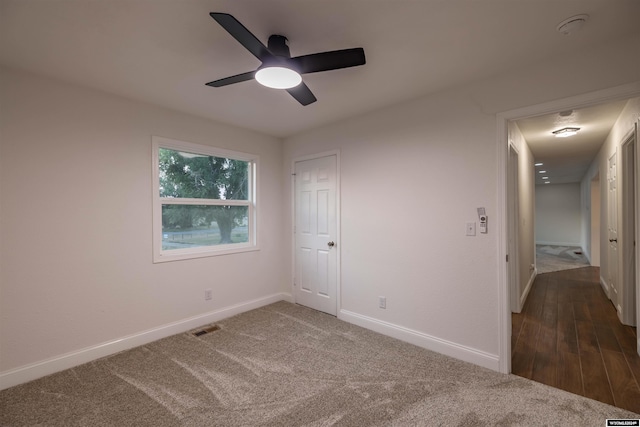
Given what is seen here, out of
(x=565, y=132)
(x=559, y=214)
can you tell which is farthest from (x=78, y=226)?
(x=559, y=214)

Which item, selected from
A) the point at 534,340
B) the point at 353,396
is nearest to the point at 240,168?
the point at 353,396

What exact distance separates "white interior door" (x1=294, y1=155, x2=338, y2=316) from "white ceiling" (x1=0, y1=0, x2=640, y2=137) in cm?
129

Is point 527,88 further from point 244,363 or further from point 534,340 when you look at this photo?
point 244,363

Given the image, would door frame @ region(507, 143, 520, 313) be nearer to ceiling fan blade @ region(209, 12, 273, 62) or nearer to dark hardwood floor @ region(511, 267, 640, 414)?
dark hardwood floor @ region(511, 267, 640, 414)

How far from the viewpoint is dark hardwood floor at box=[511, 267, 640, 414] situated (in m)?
2.17

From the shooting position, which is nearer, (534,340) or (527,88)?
(527,88)

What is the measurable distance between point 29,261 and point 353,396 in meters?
2.75

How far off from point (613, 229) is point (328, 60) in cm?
452

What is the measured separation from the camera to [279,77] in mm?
1822

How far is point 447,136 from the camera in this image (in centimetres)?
268

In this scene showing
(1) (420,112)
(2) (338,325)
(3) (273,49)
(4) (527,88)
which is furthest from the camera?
(2) (338,325)

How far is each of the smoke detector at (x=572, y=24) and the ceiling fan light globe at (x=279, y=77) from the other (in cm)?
162

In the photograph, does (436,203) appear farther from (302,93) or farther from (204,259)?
(204,259)

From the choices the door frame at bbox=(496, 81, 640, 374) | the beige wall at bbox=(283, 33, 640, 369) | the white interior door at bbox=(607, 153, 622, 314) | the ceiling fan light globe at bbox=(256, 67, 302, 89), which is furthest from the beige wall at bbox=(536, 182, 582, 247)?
the ceiling fan light globe at bbox=(256, 67, 302, 89)
